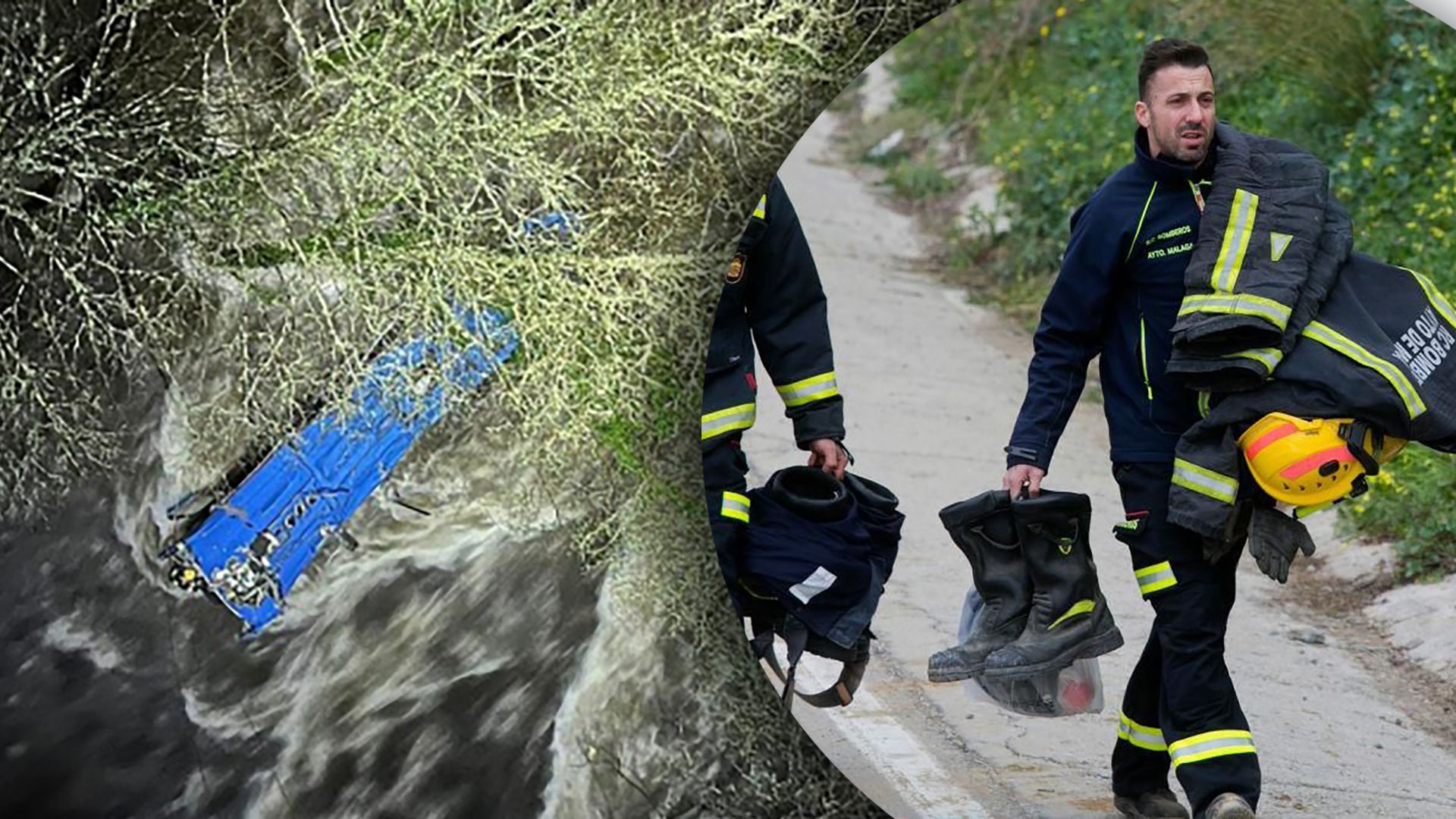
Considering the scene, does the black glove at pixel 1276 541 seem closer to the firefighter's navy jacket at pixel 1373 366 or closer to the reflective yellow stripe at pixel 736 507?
the firefighter's navy jacket at pixel 1373 366

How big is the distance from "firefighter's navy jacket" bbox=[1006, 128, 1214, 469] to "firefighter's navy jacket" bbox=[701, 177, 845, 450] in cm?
37

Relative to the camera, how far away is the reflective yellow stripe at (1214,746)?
320 cm

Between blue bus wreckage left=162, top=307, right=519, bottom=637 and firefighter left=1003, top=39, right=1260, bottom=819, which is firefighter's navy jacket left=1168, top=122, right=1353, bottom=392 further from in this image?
blue bus wreckage left=162, top=307, right=519, bottom=637

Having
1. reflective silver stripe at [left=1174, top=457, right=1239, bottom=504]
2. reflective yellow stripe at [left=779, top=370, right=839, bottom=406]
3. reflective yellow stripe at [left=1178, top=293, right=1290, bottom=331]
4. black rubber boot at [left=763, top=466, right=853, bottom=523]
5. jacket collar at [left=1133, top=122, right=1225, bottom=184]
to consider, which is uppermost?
jacket collar at [left=1133, top=122, right=1225, bottom=184]

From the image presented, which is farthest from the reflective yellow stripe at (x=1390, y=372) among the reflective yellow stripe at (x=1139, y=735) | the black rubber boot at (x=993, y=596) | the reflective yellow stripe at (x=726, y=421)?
the reflective yellow stripe at (x=726, y=421)

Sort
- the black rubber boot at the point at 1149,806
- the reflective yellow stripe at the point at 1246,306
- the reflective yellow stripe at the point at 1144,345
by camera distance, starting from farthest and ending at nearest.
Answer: the black rubber boot at the point at 1149,806 → the reflective yellow stripe at the point at 1144,345 → the reflective yellow stripe at the point at 1246,306

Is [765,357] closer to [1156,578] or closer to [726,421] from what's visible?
[726,421]

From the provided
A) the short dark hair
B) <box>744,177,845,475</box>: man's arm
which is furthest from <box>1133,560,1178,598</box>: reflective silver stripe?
the short dark hair

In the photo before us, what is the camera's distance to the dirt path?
10.6 ft

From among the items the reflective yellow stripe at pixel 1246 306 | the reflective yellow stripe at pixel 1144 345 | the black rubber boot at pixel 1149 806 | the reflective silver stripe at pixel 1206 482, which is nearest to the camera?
the reflective yellow stripe at pixel 1246 306

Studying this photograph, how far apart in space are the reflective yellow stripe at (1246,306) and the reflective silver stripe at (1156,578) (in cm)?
50

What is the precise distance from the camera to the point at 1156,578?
3211 millimetres

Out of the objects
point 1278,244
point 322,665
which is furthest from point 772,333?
point 322,665

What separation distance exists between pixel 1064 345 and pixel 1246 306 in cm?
39
